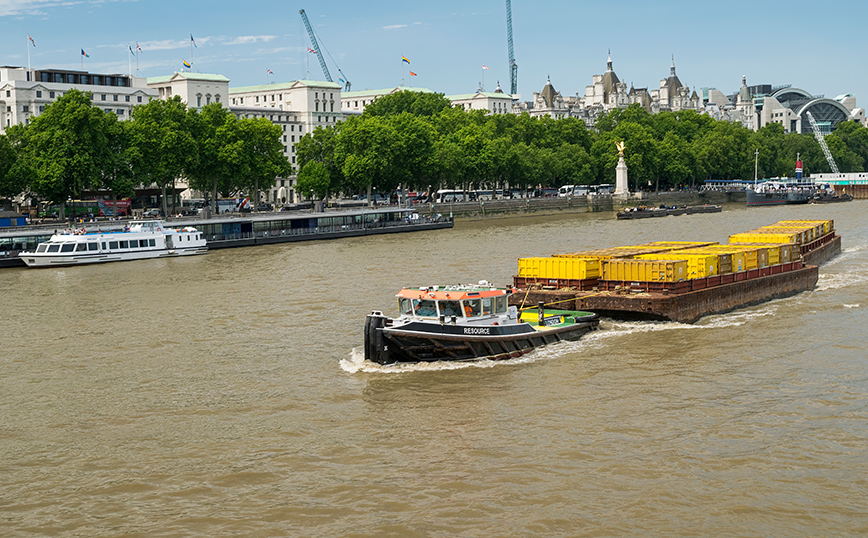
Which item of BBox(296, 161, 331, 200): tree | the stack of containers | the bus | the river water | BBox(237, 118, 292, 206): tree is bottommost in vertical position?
the river water

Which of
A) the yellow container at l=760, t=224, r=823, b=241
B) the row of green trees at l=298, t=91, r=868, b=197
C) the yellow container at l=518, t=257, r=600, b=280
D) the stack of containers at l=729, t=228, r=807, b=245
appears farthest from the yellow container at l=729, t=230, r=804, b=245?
the row of green trees at l=298, t=91, r=868, b=197

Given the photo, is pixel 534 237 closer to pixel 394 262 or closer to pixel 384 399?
pixel 394 262

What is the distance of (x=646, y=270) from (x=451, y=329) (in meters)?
10.8

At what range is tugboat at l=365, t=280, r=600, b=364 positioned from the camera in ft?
95.8

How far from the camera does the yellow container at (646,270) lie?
37125mm

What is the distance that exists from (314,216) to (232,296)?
138 feet

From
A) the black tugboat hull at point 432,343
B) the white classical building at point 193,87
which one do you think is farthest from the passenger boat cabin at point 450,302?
the white classical building at point 193,87

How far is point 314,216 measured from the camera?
288 feet

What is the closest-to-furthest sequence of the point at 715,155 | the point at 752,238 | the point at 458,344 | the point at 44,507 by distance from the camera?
the point at 44,507, the point at 458,344, the point at 752,238, the point at 715,155

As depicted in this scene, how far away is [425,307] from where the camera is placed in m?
30.2

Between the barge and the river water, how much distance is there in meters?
0.82

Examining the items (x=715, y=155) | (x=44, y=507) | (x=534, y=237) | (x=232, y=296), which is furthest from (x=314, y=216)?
(x=715, y=155)

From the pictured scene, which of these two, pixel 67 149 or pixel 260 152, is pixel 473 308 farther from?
pixel 260 152

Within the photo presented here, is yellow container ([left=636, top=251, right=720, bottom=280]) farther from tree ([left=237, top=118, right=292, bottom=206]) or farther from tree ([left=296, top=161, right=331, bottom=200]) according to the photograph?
tree ([left=296, top=161, right=331, bottom=200])
